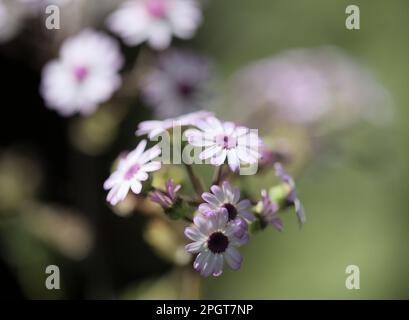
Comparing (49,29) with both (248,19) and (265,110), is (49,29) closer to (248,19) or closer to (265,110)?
(265,110)

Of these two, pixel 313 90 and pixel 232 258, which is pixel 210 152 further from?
pixel 313 90

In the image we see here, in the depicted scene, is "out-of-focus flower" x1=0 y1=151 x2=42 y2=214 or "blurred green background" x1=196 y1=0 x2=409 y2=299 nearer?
"out-of-focus flower" x1=0 y1=151 x2=42 y2=214

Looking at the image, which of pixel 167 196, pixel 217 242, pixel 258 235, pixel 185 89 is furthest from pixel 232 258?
pixel 258 235

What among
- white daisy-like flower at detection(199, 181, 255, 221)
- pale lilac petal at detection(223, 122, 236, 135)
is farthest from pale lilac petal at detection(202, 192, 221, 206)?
pale lilac petal at detection(223, 122, 236, 135)

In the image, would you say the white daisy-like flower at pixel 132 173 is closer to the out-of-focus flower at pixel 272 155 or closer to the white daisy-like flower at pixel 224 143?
the white daisy-like flower at pixel 224 143

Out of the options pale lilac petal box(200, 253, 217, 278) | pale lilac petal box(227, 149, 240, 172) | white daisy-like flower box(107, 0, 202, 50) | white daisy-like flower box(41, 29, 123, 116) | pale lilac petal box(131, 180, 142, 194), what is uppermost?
white daisy-like flower box(107, 0, 202, 50)

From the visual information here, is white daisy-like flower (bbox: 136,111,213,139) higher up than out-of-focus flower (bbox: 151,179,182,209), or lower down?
higher up

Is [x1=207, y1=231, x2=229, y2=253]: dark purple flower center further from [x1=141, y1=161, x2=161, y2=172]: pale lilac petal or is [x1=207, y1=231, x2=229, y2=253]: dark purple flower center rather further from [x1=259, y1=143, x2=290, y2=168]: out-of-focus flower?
[x1=259, y1=143, x2=290, y2=168]: out-of-focus flower
